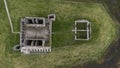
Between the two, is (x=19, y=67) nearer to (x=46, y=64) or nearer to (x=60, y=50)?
(x=46, y=64)

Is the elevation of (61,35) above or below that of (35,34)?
below

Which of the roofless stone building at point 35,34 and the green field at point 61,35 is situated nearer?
the roofless stone building at point 35,34

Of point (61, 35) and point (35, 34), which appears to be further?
point (61, 35)

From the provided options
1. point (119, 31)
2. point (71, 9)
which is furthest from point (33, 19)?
point (119, 31)

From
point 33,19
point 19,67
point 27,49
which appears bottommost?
point 19,67

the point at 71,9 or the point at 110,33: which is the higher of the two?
the point at 71,9

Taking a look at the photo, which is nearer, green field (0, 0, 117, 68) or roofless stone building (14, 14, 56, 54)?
roofless stone building (14, 14, 56, 54)

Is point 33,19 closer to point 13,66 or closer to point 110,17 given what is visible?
point 13,66
